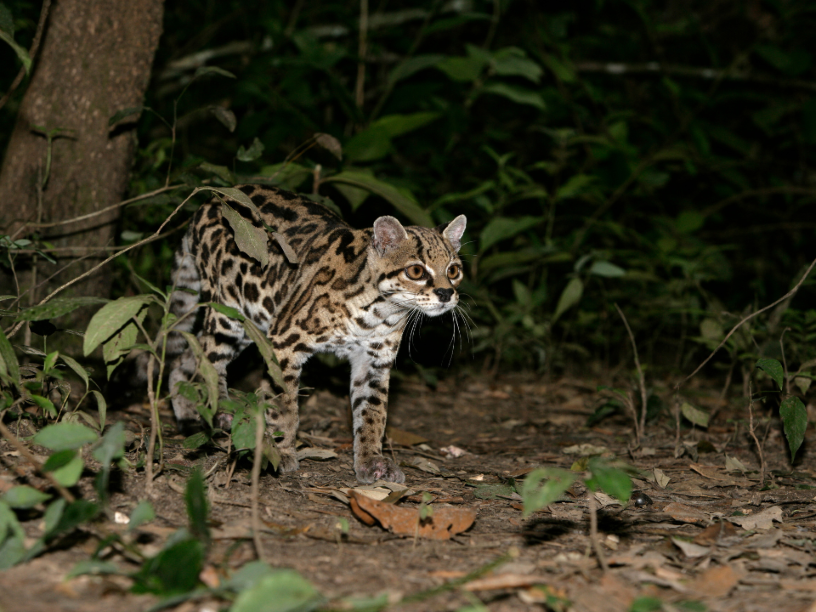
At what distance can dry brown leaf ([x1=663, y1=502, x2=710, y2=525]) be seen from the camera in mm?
3945

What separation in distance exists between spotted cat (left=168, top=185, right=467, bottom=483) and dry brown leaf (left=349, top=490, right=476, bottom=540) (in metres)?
0.97

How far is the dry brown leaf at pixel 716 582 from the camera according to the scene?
9.67 ft

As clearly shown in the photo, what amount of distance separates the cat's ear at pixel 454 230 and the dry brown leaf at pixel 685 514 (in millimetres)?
2315

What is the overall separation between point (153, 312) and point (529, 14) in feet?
18.7

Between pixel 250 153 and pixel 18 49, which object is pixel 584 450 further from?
pixel 18 49

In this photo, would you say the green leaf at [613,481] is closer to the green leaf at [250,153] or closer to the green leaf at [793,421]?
the green leaf at [793,421]

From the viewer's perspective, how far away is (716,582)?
3018 millimetres

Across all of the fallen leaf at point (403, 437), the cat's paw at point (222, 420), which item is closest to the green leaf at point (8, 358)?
the cat's paw at point (222, 420)

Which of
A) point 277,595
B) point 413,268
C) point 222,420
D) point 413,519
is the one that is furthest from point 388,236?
point 277,595

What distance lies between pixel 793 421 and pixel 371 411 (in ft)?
8.73

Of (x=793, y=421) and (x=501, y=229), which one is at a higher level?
(x=501, y=229)

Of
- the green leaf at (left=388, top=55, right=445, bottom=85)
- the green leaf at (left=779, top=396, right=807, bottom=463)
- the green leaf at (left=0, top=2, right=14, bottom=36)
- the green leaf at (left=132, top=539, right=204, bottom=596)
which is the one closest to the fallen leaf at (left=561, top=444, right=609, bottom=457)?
the green leaf at (left=779, top=396, right=807, bottom=463)

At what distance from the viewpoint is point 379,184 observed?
6.30 m

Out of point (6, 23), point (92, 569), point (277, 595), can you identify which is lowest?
point (92, 569)
